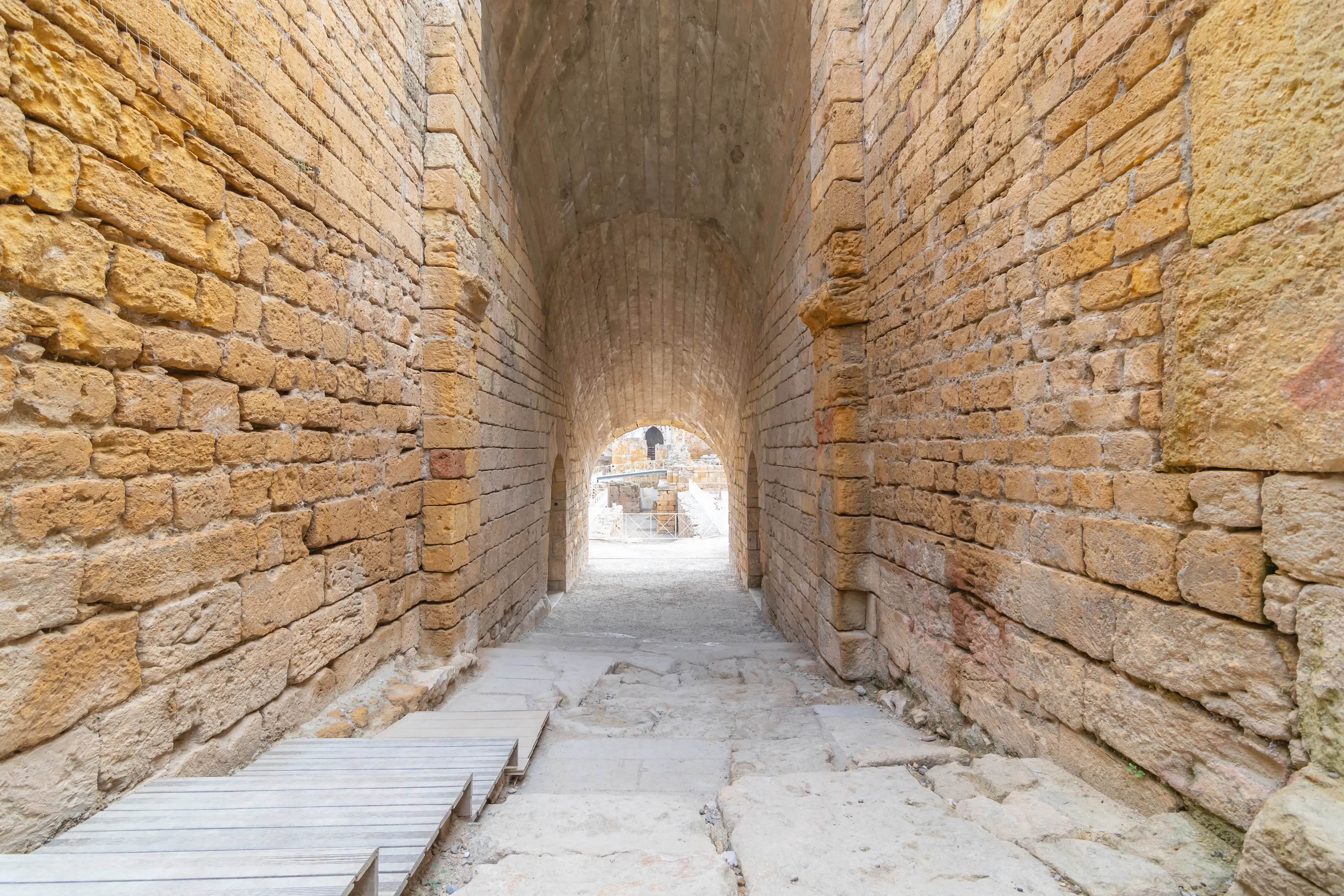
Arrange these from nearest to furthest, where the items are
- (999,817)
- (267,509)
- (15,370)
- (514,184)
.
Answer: (15,370) < (999,817) < (267,509) < (514,184)

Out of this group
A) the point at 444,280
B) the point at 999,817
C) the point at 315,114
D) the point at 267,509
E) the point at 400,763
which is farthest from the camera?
the point at 444,280

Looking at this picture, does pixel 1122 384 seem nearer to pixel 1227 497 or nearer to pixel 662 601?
pixel 1227 497

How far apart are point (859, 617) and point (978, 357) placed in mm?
2029

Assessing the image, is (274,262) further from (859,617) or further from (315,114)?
(859,617)

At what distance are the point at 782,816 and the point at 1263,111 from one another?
7.79ft

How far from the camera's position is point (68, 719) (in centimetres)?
170

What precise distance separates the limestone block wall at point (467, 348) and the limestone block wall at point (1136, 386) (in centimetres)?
280

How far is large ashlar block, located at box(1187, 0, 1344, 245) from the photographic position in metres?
1.48

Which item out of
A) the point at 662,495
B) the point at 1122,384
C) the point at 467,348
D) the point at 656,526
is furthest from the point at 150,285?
the point at 662,495

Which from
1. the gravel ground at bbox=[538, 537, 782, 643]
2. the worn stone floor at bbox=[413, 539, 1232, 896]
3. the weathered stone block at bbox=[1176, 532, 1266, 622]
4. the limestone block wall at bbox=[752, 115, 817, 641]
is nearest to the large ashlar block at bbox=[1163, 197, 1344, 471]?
the weathered stone block at bbox=[1176, 532, 1266, 622]

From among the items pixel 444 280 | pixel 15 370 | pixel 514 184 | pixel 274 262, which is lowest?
pixel 15 370

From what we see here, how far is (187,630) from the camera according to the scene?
2.11 meters

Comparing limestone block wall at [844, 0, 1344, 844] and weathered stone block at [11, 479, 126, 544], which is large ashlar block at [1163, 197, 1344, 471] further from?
weathered stone block at [11, 479, 126, 544]

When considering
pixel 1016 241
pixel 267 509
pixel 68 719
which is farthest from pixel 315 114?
pixel 1016 241
